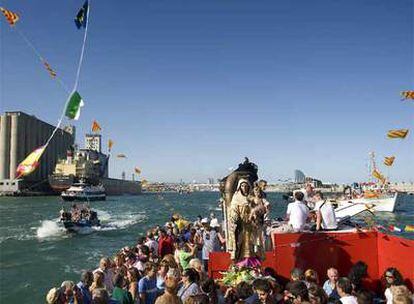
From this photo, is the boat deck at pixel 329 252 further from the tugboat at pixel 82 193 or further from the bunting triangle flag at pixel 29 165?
the tugboat at pixel 82 193

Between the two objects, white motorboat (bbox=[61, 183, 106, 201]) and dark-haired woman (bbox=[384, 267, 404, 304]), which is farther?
white motorboat (bbox=[61, 183, 106, 201])

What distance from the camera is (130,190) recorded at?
17488 centimetres

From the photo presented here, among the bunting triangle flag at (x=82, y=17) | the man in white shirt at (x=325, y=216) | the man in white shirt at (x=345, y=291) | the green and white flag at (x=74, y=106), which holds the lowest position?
the man in white shirt at (x=345, y=291)

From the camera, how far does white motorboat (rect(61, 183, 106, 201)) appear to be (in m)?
93.7

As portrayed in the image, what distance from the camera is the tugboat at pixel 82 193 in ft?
307

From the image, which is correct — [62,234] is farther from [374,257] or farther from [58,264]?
[374,257]

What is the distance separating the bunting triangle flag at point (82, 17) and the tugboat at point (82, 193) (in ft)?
257

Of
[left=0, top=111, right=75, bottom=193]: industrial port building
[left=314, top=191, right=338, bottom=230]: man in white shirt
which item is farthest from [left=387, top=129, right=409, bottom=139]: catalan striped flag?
[left=0, top=111, right=75, bottom=193]: industrial port building

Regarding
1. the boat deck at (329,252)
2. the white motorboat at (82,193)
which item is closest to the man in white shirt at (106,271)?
the boat deck at (329,252)

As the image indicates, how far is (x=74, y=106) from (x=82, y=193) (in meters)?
90.1

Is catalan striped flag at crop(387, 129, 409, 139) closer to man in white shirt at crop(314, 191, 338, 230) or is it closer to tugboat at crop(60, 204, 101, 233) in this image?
man in white shirt at crop(314, 191, 338, 230)

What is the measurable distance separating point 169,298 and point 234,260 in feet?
8.17

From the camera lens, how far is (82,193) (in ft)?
320

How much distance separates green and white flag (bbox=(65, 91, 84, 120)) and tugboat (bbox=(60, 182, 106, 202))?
261ft
